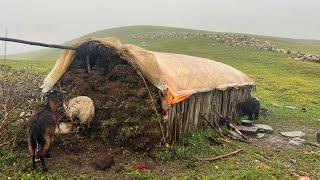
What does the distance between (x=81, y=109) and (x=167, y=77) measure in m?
3.05

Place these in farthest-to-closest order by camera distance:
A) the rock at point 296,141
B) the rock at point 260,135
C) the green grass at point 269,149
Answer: the rock at point 260,135 → the rock at point 296,141 → the green grass at point 269,149

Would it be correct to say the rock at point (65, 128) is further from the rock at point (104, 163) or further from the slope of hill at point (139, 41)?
the slope of hill at point (139, 41)

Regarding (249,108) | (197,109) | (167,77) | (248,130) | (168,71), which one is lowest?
(248,130)

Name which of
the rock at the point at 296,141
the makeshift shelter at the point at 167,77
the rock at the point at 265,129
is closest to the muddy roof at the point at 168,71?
the makeshift shelter at the point at 167,77

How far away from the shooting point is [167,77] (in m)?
13.4

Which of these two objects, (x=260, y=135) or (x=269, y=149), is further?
(x=260, y=135)

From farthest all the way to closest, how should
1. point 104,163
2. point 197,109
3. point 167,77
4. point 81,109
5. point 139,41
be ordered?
point 139,41 → point 197,109 → point 167,77 → point 81,109 → point 104,163

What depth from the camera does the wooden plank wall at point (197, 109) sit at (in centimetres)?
1288

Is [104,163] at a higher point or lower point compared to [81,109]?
lower

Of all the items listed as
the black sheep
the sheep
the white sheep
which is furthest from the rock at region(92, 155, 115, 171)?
the black sheep

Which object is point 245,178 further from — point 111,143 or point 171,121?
point 111,143

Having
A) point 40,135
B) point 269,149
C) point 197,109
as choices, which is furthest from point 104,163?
point 269,149

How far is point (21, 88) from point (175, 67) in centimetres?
550

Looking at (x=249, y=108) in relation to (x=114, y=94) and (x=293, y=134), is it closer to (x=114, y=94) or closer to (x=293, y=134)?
(x=293, y=134)
